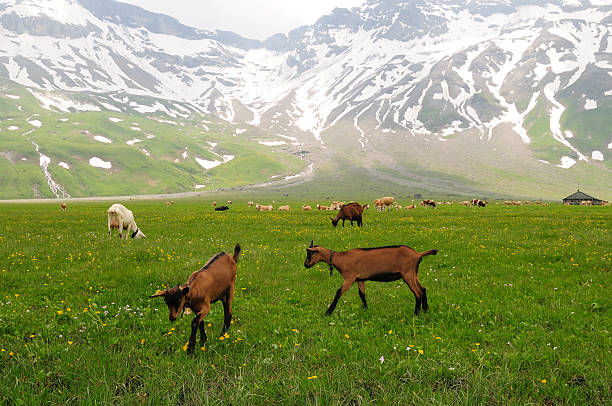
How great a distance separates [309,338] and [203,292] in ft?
8.70

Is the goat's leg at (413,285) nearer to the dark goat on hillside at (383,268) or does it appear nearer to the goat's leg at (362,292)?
the dark goat on hillside at (383,268)

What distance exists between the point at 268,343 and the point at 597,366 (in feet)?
20.8

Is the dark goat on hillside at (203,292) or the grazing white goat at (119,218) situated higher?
the dark goat on hillside at (203,292)

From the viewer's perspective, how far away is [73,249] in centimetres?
1767

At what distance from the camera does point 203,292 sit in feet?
23.4

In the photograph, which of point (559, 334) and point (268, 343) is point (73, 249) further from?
point (559, 334)

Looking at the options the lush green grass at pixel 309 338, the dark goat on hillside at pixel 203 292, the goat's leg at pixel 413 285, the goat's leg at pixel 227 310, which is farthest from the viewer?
the goat's leg at pixel 413 285

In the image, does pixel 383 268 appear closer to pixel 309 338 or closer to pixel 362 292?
pixel 362 292

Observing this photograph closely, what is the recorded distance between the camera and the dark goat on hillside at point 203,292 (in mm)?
6250

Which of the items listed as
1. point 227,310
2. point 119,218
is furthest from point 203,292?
point 119,218

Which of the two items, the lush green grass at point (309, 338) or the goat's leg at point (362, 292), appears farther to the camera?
the goat's leg at point (362, 292)

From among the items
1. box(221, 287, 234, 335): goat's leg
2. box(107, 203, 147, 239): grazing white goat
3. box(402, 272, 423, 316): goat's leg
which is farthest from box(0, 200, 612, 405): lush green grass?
box(107, 203, 147, 239): grazing white goat

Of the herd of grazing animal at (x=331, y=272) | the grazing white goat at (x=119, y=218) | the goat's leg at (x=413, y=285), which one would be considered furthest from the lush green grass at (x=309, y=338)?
the grazing white goat at (x=119, y=218)

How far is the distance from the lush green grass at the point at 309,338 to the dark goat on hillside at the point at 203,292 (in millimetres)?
578
